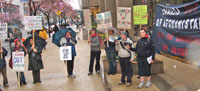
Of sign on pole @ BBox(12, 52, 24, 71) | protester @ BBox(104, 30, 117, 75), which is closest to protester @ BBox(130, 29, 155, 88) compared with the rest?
protester @ BBox(104, 30, 117, 75)

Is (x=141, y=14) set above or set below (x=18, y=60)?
above

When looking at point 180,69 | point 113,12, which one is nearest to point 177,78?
point 180,69

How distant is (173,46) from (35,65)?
4619mm

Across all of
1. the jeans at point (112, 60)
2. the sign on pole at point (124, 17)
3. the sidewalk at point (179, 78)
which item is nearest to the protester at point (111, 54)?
the jeans at point (112, 60)

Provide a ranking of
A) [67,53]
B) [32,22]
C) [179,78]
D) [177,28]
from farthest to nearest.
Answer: [32,22] < [67,53] < [179,78] < [177,28]

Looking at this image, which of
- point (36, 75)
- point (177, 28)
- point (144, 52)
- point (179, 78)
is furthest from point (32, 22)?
point (179, 78)

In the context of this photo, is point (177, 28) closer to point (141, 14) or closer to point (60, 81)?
point (141, 14)

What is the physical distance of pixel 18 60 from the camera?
8.38 m

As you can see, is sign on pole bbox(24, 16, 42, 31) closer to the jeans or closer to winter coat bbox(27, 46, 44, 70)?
winter coat bbox(27, 46, 44, 70)

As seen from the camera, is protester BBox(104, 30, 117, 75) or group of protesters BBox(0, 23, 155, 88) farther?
protester BBox(104, 30, 117, 75)

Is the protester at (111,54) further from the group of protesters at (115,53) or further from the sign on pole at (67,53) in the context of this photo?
the sign on pole at (67,53)

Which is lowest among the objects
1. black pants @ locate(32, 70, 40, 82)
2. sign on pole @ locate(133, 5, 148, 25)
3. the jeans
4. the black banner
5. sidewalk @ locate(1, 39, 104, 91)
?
sidewalk @ locate(1, 39, 104, 91)

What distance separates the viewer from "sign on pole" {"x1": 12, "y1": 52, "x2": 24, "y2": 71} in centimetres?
827

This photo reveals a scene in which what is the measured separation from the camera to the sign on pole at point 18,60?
8.27 m
